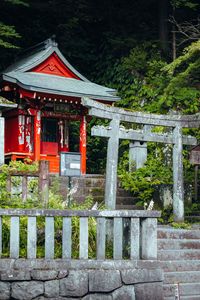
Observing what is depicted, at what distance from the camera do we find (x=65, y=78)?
20156mm

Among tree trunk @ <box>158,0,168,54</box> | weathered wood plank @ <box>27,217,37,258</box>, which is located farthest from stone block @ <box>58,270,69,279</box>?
tree trunk @ <box>158,0,168,54</box>

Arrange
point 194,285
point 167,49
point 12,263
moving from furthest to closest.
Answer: point 167,49
point 194,285
point 12,263

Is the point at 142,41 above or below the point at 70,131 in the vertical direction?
above

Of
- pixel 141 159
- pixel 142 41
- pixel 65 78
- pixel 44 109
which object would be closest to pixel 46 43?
pixel 65 78

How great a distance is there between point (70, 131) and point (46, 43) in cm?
418

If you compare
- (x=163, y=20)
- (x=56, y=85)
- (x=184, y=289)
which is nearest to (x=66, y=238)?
(x=184, y=289)

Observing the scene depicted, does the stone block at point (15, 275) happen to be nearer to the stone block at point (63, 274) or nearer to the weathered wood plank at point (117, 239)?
the stone block at point (63, 274)

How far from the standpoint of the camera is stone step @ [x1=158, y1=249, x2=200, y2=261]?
1005cm

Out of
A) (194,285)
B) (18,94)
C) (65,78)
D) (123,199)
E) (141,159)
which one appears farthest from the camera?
(65,78)

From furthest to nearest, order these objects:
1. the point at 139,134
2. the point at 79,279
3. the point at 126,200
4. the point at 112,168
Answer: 1. the point at 126,200
2. the point at 139,134
3. the point at 112,168
4. the point at 79,279

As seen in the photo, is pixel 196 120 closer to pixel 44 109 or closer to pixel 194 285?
pixel 194 285

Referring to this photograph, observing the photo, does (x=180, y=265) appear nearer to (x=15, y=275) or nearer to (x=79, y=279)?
(x=79, y=279)

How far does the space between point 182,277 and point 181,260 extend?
22.6 inches

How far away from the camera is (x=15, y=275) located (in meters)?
7.86
